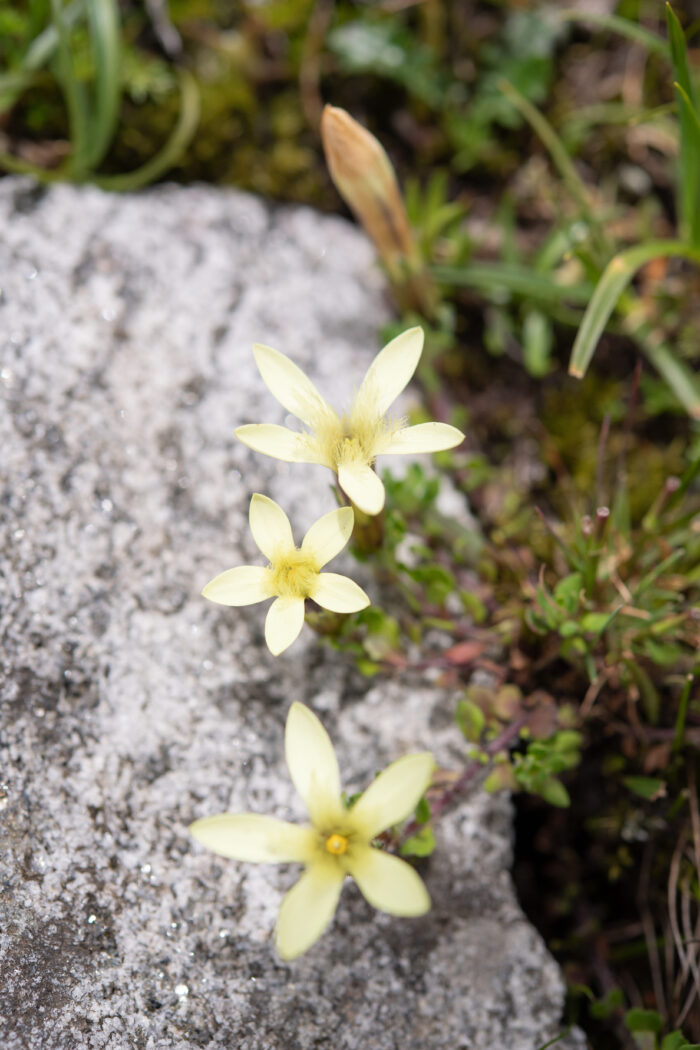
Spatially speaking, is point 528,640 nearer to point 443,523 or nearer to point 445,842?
point 443,523

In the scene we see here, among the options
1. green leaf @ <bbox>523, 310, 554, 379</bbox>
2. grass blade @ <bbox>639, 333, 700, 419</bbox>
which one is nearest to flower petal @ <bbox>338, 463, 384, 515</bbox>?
green leaf @ <bbox>523, 310, 554, 379</bbox>

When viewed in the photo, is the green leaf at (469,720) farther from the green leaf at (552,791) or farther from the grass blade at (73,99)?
the grass blade at (73,99)

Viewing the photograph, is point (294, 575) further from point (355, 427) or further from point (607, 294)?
point (607, 294)

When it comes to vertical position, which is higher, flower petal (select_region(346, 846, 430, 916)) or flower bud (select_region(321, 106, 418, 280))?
flower bud (select_region(321, 106, 418, 280))

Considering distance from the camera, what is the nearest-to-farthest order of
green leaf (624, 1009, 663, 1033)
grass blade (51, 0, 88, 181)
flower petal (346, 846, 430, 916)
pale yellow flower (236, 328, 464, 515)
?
flower petal (346, 846, 430, 916), pale yellow flower (236, 328, 464, 515), green leaf (624, 1009, 663, 1033), grass blade (51, 0, 88, 181)

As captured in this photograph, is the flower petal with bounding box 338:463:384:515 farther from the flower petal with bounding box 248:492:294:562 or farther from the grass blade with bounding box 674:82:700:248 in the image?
the grass blade with bounding box 674:82:700:248

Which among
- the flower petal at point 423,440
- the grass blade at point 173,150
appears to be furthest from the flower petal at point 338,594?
the grass blade at point 173,150
